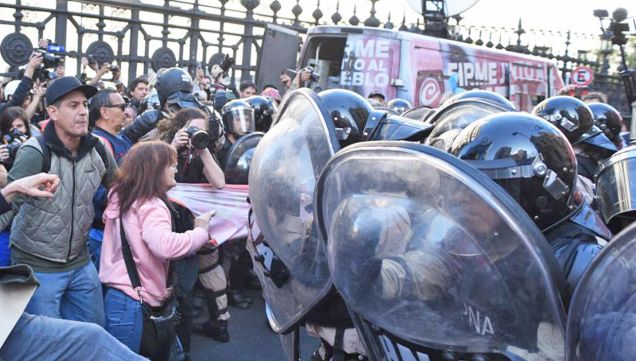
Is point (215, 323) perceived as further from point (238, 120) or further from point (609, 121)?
point (609, 121)

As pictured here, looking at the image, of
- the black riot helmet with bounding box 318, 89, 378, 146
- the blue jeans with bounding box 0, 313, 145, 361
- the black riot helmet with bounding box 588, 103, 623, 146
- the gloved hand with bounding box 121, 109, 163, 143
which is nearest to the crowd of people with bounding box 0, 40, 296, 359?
the blue jeans with bounding box 0, 313, 145, 361

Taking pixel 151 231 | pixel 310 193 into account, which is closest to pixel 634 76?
pixel 151 231

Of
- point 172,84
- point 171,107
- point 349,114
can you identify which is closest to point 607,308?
point 349,114

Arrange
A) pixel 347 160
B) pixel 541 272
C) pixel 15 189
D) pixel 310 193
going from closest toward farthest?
pixel 541 272
pixel 347 160
pixel 310 193
pixel 15 189

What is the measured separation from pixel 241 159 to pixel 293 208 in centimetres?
280

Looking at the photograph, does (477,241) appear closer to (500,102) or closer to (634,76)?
(500,102)

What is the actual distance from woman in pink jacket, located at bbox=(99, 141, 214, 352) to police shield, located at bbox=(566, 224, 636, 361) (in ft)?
8.35

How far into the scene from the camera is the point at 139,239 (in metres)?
3.50

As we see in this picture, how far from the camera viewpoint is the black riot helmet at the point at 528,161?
67.6 inches

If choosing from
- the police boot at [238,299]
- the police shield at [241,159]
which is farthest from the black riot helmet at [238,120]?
the police boot at [238,299]

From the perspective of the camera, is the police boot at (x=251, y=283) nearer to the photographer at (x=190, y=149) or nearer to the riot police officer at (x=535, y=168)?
the photographer at (x=190, y=149)

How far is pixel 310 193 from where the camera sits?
2.07m

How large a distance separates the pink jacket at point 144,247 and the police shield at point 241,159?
1245 millimetres

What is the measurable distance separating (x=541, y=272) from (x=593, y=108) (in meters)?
4.35
